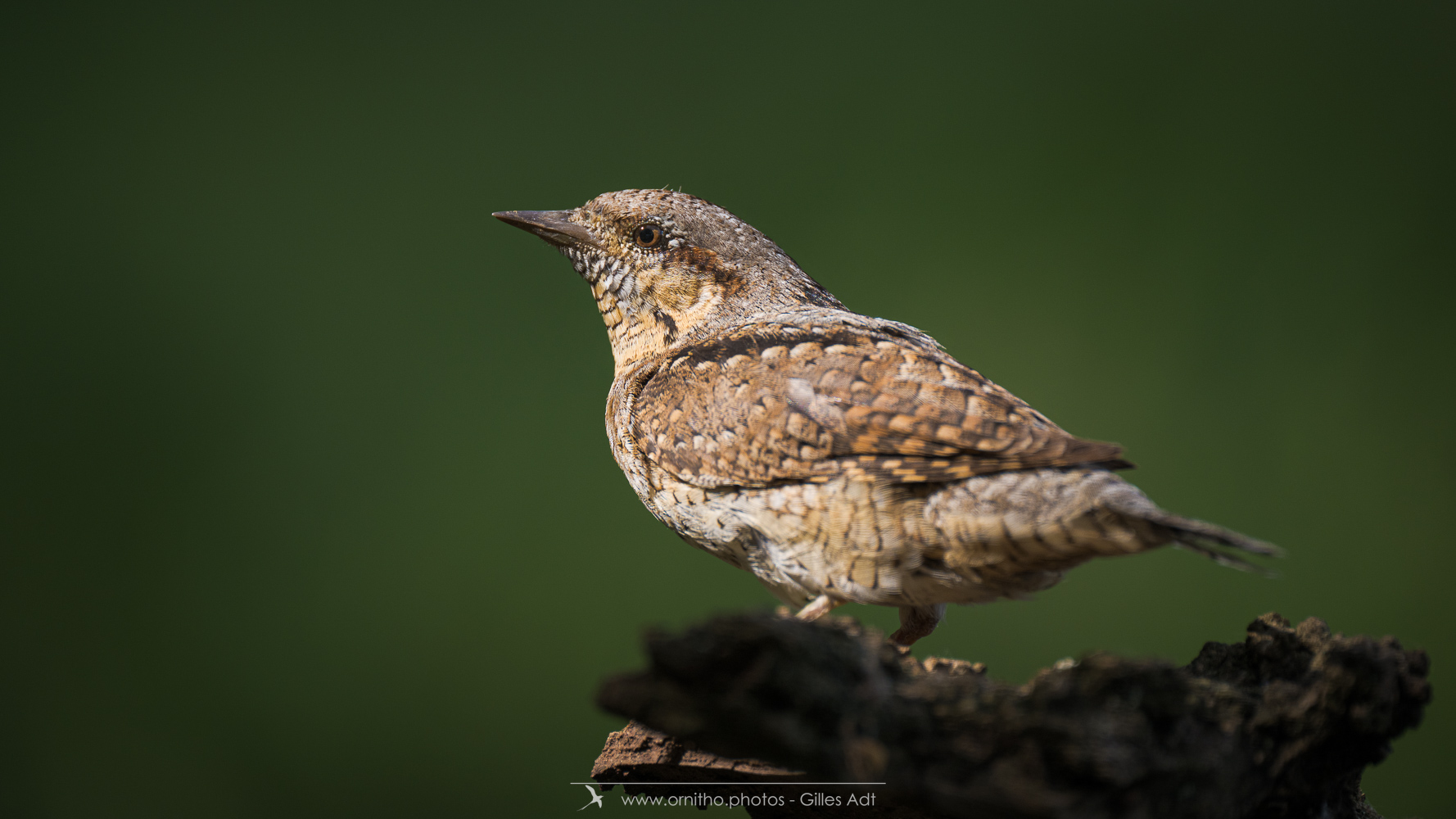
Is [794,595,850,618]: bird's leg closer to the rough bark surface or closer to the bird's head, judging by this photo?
the rough bark surface

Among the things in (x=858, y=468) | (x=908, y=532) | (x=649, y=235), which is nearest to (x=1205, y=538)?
(x=908, y=532)

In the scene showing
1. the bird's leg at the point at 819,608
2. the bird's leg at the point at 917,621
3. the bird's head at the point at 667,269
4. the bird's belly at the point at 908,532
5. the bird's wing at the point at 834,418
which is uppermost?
the bird's head at the point at 667,269

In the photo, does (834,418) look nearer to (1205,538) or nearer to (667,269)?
(1205,538)

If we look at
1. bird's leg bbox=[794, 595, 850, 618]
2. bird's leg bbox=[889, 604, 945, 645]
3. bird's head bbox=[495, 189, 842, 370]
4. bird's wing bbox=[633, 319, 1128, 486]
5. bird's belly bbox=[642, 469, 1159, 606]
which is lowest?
bird's leg bbox=[889, 604, 945, 645]

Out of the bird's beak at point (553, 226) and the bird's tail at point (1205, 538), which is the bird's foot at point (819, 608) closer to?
the bird's tail at point (1205, 538)

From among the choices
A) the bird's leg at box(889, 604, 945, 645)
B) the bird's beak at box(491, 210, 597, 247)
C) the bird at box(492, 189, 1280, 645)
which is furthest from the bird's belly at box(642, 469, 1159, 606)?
the bird's beak at box(491, 210, 597, 247)

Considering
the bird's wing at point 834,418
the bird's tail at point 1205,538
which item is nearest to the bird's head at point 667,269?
the bird's wing at point 834,418
